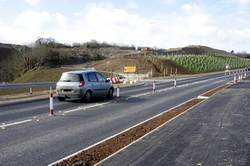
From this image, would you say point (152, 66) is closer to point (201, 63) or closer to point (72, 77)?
point (201, 63)

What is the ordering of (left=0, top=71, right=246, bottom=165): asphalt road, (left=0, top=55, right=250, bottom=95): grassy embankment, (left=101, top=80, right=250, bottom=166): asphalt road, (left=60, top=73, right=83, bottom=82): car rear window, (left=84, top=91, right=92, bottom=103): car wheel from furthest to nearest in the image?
(left=0, top=55, right=250, bottom=95): grassy embankment < (left=60, top=73, right=83, bottom=82): car rear window < (left=84, top=91, right=92, bottom=103): car wheel < (left=0, top=71, right=246, bottom=165): asphalt road < (left=101, top=80, right=250, bottom=166): asphalt road

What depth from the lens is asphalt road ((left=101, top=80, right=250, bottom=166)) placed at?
8.55 m

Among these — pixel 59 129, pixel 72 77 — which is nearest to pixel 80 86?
pixel 72 77

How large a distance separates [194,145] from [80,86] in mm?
13263

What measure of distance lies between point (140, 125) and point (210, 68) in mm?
108927

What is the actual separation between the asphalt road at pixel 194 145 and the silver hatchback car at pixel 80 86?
27.5ft

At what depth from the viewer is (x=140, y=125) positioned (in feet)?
46.8

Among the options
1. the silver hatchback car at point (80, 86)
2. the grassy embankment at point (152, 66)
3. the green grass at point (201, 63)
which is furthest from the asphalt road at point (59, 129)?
the green grass at point (201, 63)

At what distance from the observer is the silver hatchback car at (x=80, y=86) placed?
22812mm

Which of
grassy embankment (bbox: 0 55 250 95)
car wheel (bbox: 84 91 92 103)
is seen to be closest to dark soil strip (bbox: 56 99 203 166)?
car wheel (bbox: 84 91 92 103)

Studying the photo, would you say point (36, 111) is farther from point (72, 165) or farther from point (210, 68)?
point (210, 68)

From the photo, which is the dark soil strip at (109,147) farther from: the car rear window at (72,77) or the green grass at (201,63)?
the green grass at (201,63)

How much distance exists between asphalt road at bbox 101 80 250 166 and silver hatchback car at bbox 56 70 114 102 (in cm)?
839

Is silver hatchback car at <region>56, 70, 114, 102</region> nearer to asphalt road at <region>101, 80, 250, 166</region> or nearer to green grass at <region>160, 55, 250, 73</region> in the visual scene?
asphalt road at <region>101, 80, 250, 166</region>
